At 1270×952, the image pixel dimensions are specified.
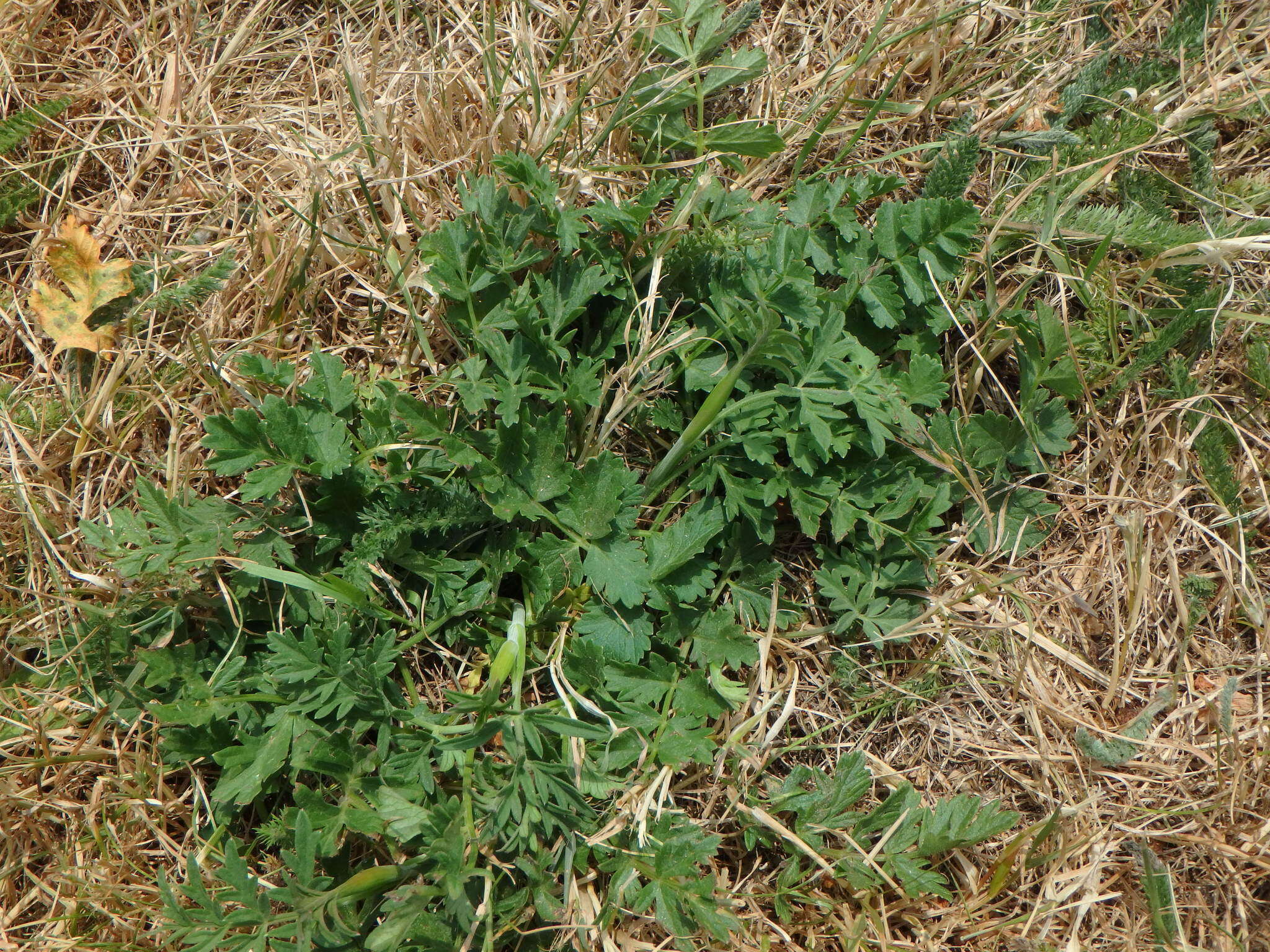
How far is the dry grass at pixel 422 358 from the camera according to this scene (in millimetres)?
2904

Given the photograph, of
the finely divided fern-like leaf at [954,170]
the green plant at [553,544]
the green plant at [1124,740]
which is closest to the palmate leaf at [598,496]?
the green plant at [553,544]

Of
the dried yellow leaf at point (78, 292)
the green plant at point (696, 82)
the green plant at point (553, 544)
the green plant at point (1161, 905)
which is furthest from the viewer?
the dried yellow leaf at point (78, 292)

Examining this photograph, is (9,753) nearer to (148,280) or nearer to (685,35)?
(148,280)

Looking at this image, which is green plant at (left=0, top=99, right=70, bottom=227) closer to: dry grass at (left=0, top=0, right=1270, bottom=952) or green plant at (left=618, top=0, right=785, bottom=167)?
dry grass at (left=0, top=0, right=1270, bottom=952)

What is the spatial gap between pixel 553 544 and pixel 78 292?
1.84 metres

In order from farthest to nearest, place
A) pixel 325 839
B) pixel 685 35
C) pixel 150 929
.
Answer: pixel 685 35 → pixel 150 929 → pixel 325 839

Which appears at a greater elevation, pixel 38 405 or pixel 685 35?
pixel 685 35

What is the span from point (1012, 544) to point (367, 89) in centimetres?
261

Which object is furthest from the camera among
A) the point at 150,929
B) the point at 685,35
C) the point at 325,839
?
the point at 685,35

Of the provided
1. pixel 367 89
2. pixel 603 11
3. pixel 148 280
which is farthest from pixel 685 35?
pixel 148 280

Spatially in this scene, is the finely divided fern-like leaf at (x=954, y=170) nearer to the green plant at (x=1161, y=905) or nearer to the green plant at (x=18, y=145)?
the green plant at (x=1161, y=905)

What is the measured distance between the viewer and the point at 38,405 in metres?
3.11

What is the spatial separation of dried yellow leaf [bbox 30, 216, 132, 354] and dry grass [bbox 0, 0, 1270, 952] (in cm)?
8

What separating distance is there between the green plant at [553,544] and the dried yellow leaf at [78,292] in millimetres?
638
